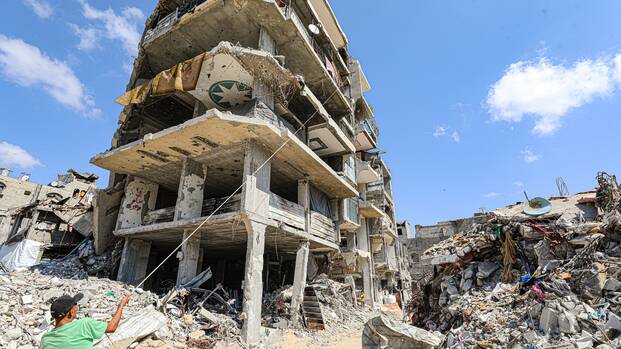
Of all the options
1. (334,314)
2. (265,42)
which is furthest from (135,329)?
(265,42)

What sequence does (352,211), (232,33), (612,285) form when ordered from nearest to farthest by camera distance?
1. (612,285)
2. (232,33)
3. (352,211)

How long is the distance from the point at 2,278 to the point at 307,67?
1337 cm

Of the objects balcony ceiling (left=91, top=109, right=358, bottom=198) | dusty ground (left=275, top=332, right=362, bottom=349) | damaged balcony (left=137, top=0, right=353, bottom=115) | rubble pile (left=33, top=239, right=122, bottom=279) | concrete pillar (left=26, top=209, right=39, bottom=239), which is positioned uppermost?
damaged balcony (left=137, top=0, right=353, bottom=115)

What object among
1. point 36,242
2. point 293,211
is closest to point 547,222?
point 293,211

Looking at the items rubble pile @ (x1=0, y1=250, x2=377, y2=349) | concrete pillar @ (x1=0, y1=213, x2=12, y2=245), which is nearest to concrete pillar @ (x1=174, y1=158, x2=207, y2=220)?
rubble pile @ (x1=0, y1=250, x2=377, y2=349)

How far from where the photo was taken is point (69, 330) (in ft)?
10.8

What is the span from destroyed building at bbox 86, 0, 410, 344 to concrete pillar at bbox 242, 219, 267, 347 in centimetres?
4

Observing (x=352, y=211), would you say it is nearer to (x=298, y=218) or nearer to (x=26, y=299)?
(x=298, y=218)

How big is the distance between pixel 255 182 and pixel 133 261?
706 centimetres

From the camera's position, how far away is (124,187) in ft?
46.7

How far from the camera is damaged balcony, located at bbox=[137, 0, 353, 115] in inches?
474

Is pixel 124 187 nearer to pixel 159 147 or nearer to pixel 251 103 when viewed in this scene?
pixel 159 147

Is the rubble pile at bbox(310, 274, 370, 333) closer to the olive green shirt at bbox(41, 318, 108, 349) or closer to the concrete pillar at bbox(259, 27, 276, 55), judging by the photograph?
the olive green shirt at bbox(41, 318, 108, 349)

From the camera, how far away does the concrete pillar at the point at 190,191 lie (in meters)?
11.6
